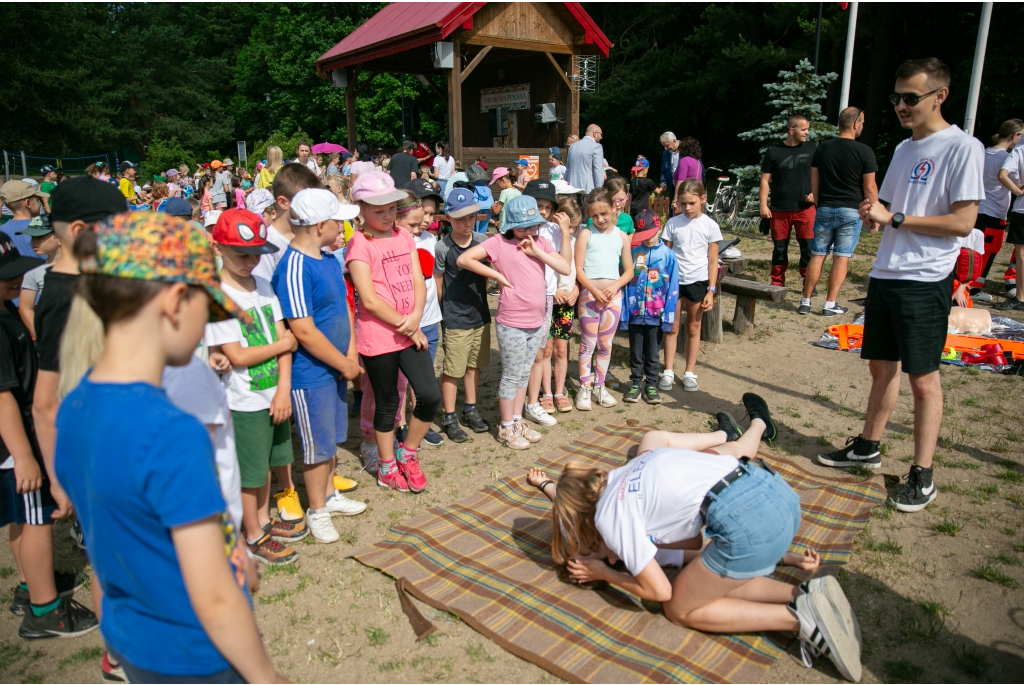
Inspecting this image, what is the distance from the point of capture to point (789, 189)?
8758 millimetres

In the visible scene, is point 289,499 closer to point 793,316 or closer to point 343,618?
point 343,618

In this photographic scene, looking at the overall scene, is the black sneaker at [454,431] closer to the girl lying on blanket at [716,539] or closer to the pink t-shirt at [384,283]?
the pink t-shirt at [384,283]

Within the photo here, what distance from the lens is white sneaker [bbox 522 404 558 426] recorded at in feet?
18.5

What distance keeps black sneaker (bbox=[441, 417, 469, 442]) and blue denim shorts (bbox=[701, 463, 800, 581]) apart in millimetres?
2849

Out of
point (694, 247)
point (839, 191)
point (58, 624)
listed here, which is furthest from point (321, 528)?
point (839, 191)

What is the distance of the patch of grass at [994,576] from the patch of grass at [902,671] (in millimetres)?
906

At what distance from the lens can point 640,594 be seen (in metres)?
2.96

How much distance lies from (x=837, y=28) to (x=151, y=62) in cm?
4381

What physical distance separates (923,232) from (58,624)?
517cm

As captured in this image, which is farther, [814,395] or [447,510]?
[814,395]

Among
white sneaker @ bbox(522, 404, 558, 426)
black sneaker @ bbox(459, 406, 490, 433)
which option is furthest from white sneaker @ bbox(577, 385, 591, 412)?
black sneaker @ bbox(459, 406, 490, 433)

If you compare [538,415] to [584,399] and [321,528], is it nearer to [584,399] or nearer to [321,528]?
[584,399]

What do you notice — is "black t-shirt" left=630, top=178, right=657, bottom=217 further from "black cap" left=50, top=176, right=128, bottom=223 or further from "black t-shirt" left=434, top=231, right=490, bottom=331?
"black cap" left=50, top=176, right=128, bottom=223

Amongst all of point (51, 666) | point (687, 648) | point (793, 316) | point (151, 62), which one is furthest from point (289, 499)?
point (151, 62)
